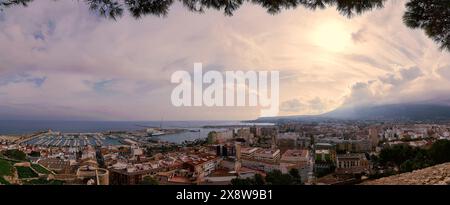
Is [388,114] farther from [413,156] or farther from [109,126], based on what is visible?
[109,126]

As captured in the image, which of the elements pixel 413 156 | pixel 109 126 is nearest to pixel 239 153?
pixel 109 126

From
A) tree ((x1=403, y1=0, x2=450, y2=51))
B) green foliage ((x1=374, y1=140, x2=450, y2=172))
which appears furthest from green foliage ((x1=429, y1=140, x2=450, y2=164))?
tree ((x1=403, y1=0, x2=450, y2=51))

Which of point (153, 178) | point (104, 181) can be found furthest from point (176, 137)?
point (104, 181)

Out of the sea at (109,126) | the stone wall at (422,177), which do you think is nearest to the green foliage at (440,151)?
the stone wall at (422,177)

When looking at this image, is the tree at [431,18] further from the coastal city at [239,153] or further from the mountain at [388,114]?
the coastal city at [239,153]

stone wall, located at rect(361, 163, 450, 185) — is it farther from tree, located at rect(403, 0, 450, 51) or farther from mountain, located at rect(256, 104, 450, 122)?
tree, located at rect(403, 0, 450, 51)

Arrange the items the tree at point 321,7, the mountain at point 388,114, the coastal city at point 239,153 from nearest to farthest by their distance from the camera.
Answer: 1. the tree at point 321,7
2. the coastal city at point 239,153
3. the mountain at point 388,114
